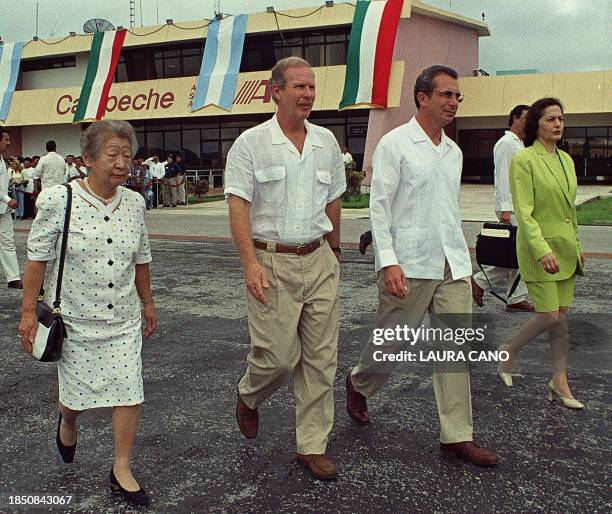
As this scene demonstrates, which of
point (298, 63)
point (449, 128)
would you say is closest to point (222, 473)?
point (298, 63)

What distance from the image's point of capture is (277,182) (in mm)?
3371

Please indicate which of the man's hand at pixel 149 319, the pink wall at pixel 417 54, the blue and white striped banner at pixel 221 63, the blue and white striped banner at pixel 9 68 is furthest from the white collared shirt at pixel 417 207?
the blue and white striped banner at pixel 9 68

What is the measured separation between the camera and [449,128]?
108 feet

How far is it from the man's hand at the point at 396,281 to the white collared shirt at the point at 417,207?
0.04 meters

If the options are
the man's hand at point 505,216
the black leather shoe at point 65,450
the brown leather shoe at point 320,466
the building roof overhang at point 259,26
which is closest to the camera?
the brown leather shoe at point 320,466

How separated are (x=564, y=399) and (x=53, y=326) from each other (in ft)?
9.18

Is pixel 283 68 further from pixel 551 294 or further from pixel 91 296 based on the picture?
pixel 551 294

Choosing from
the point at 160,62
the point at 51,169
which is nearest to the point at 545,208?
the point at 51,169

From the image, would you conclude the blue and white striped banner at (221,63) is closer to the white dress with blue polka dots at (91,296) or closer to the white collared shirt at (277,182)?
the white collared shirt at (277,182)

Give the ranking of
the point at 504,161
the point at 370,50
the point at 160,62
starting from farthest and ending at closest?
the point at 160,62
the point at 370,50
the point at 504,161

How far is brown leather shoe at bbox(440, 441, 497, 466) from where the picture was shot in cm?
333

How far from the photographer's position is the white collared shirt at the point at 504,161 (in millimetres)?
6410

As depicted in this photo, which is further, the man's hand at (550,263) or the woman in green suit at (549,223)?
the woman in green suit at (549,223)

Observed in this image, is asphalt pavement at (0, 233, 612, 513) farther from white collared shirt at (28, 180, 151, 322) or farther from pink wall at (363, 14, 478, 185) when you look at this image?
pink wall at (363, 14, 478, 185)
